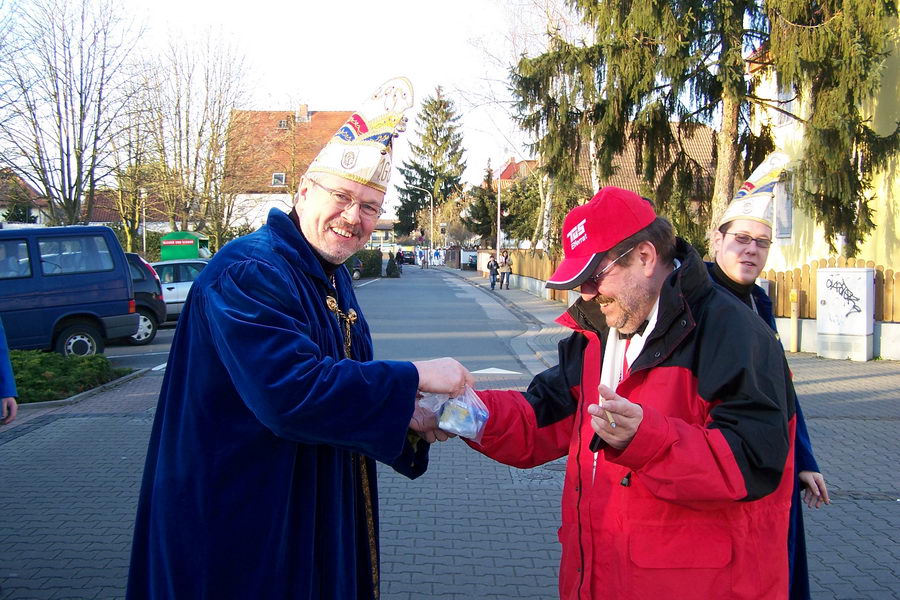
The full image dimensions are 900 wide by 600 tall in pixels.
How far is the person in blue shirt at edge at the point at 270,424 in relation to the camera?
1.74 metres

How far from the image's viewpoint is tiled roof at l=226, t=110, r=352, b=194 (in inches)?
1193

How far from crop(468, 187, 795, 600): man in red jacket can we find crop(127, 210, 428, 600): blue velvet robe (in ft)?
2.00

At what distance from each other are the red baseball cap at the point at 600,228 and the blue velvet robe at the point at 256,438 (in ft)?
1.81

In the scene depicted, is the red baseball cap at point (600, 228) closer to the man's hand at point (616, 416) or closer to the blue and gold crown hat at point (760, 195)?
the man's hand at point (616, 416)

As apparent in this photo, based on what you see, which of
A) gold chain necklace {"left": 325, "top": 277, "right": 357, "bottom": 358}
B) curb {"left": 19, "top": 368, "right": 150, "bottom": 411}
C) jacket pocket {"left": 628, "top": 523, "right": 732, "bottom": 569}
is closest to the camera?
jacket pocket {"left": 628, "top": 523, "right": 732, "bottom": 569}

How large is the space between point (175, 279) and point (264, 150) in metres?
15.8

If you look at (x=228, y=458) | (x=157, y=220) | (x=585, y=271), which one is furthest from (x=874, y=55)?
(x=157, y=220)

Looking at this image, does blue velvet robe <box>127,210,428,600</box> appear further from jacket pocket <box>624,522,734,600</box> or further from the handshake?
jacket pocket <box>624,522,734,600</box>

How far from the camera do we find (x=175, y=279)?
17.4m

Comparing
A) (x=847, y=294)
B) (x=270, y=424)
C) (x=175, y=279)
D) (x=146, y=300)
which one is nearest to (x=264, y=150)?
(x=175, y=279)

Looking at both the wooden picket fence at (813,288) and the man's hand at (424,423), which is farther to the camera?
the wooden picket fence at (813,288)

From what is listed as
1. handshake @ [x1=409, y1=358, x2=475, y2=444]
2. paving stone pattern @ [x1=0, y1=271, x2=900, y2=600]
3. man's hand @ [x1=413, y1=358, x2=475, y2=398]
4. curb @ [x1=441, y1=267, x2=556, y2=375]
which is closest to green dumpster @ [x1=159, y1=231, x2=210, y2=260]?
Result: curb @ [x1=441, y1=267, x2=556, y2=375]

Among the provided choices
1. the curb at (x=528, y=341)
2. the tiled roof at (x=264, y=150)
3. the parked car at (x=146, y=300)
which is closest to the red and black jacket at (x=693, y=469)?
the curb at (x=528, y=341)

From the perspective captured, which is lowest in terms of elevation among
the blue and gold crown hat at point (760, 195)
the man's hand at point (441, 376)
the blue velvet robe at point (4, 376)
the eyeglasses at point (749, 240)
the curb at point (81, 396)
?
the curb at point (81, 396)
